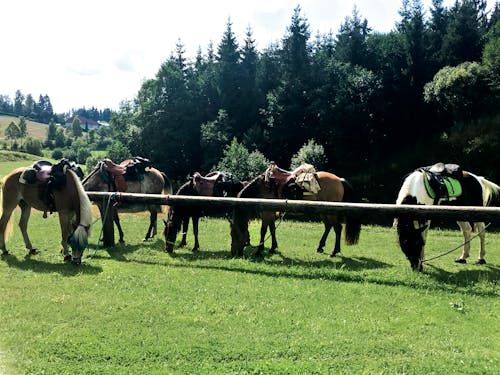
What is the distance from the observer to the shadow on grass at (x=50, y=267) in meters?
8.06

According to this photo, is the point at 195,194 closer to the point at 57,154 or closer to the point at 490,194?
the point at 490,194

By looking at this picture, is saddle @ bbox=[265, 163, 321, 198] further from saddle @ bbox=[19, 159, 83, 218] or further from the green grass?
saddle @ bbox=[19, 159, 83, 218]

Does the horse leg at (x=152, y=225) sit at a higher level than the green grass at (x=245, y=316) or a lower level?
higher

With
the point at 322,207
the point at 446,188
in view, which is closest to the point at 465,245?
the point at 446,188

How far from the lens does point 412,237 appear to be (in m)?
8.25

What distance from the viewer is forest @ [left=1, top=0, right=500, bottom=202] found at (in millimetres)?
30703

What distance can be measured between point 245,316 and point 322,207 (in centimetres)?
361

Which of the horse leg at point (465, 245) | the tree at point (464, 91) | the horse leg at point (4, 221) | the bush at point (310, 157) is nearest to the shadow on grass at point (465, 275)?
the horse leg at point (465, 245)

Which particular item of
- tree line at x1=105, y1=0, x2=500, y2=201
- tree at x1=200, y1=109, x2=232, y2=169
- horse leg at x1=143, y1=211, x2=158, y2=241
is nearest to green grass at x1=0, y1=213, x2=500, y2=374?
horse leg at x1=143, y1=211, x2=158, y2=241

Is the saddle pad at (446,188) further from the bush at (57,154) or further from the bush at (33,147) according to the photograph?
the bush at (57,154)

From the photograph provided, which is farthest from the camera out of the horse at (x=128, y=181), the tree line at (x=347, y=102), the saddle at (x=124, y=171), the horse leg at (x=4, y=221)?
the tree line at (x=347, y=102)

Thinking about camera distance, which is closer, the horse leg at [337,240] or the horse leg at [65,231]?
the horse leg at [65,231]

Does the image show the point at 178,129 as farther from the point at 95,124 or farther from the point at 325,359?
the point at 95,124

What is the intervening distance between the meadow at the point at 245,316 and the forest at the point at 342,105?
20861 mm
